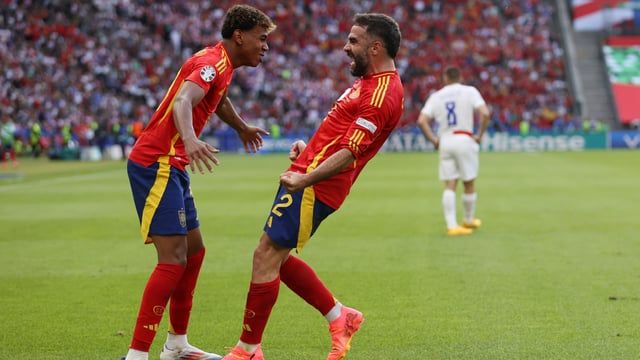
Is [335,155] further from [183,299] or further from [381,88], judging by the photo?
[183,299]

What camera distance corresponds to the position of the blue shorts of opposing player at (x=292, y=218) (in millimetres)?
6270

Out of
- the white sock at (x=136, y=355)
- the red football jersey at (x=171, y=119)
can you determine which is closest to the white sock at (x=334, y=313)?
the white sock at (x=136, y=355)

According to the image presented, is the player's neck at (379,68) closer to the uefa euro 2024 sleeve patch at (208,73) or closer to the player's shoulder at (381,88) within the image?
the player's shoulder at (381,88)

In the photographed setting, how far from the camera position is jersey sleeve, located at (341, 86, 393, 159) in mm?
6148

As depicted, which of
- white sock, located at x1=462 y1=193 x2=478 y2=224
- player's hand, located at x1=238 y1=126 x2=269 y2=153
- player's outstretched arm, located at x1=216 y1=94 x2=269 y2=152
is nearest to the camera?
player's outstretched arm, located at x1=216 y1=94 x2=269 y2=152

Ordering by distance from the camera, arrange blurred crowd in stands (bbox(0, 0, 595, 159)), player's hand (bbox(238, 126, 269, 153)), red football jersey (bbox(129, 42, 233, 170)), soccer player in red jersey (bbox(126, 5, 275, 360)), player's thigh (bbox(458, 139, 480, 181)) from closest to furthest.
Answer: soccer player in red jersey (bbox(126, 5, 275, 360))
red football jersey (bbox(129, 42, 233, 170))
player's hand (bbox(238, 126, 269, 153))
player's thigh (bbox(458, 139, 480, 181))
blurred crowd in stands (bbox(0, 0, 595, 159))

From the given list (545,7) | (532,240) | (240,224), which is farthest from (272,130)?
(532,240)

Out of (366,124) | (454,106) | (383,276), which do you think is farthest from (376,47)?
(454,106)

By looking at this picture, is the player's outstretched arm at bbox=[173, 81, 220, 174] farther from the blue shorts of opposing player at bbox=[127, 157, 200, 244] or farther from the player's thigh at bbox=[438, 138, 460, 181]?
the player's thigh at bbox=[438, 138, 460, 181]

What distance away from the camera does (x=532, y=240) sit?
1320 cm

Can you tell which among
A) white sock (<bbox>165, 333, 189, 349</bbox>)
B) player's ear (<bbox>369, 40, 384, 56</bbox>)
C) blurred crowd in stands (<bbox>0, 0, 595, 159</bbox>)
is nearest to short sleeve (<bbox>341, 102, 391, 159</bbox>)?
player's ear (<bbox>369, 40, 384, 56</bbox>)

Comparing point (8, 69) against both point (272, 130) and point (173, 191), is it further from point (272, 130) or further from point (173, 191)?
point (173, 191)

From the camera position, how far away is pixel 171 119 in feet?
21.1

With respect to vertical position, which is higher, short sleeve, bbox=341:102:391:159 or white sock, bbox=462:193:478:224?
short sleeve, bbox=341:102:391:159
